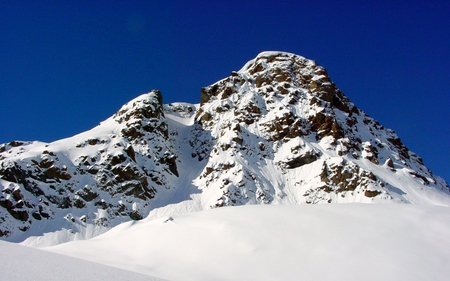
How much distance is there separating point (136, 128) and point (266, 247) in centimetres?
6824

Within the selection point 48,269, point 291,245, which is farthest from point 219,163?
point 48,269

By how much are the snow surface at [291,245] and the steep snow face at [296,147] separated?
4720 centimetres

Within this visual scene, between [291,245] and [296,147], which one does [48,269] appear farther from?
[296,147]

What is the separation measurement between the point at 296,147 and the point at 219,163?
16276mm

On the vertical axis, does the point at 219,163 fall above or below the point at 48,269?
above

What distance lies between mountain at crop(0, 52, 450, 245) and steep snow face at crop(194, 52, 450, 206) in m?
0.26

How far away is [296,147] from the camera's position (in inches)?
2793

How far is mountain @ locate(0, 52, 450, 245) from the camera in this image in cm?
5453

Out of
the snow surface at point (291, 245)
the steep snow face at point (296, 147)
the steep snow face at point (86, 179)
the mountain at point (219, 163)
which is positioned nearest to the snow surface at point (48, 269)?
the snow surface at point (291, 245)

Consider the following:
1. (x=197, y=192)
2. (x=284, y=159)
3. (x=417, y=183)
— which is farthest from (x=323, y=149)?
(x=197, y=192)

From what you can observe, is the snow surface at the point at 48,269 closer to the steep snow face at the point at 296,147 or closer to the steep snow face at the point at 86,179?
the steep snow face at the point at 86,179

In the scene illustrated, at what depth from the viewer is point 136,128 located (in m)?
74.4

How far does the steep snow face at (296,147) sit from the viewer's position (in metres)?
60.2

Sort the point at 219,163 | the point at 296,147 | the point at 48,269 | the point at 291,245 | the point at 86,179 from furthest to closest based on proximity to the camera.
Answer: the point at 296,147 < the point at 219,163 < the point at 86,179 < the point at 291,245 < the point at 48,269
